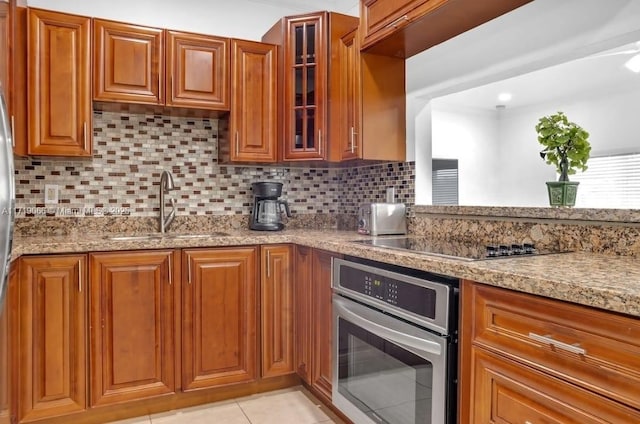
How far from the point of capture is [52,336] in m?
2.02

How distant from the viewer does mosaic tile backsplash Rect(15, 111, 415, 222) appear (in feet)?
8.32

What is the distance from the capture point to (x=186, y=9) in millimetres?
2830

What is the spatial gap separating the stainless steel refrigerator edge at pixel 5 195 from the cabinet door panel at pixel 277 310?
3.84 feet

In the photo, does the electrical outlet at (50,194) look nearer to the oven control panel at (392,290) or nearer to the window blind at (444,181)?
the oven control panel at (392,290)

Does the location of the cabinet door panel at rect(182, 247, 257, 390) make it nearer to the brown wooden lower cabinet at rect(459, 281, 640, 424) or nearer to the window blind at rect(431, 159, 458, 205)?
the window blind at rect(431, 159, 458, 205)

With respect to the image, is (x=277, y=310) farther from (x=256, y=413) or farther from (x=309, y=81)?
(x=309, y=81)

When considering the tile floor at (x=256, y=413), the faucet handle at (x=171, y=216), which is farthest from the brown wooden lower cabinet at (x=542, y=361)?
the faucet handle at (x=171, y=216)

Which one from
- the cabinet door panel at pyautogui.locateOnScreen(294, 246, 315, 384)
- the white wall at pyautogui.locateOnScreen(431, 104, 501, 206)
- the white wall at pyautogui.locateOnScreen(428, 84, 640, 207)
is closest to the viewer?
the cabinet door panel at pyautogui.locateOnScreen(294, 246, 315, 384)

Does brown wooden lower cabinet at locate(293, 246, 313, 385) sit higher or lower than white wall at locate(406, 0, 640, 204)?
lower

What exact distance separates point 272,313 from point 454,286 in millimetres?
1273

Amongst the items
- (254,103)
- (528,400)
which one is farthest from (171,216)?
(528,400)

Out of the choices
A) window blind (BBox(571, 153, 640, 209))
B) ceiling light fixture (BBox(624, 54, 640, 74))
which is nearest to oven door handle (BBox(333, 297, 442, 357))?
window blind (BBox(571, 153, 640, 209))

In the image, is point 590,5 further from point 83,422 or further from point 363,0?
point 83,422

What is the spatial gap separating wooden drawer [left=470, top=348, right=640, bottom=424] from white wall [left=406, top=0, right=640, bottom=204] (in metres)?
1.29
